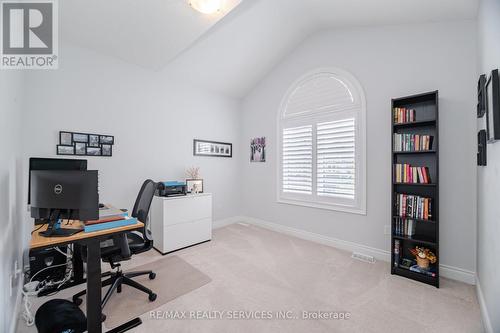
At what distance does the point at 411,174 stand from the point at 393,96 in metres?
1.03

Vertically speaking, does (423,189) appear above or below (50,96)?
below

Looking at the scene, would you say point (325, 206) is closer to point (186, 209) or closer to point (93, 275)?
point (186, 209)

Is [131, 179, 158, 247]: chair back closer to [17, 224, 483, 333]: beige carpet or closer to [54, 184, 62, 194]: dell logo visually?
[17, 224, 483, 333]: beige carpet

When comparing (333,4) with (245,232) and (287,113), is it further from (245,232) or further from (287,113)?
(245,232)

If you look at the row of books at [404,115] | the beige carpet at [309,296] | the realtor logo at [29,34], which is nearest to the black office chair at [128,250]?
the beige carpet at [309,296]

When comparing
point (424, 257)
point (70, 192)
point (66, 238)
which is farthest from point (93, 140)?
point (424, 257)

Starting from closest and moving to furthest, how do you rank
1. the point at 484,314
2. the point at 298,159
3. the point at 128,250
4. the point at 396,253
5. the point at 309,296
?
the point at 484,314 < the point at 128,250 < the point at 309,296 < the point at 396,253 < the point at 298,159

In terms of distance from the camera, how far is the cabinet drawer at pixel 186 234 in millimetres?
3018

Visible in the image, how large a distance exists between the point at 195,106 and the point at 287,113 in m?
1.67

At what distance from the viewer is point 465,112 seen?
89.9 inches

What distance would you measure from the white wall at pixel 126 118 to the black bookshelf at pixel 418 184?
Result: 9.51 ft

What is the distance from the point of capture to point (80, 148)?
2.71 m

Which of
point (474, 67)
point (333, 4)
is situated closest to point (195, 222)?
point (333, 4)

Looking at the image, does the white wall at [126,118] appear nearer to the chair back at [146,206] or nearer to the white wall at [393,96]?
the chair back at [146,206]
